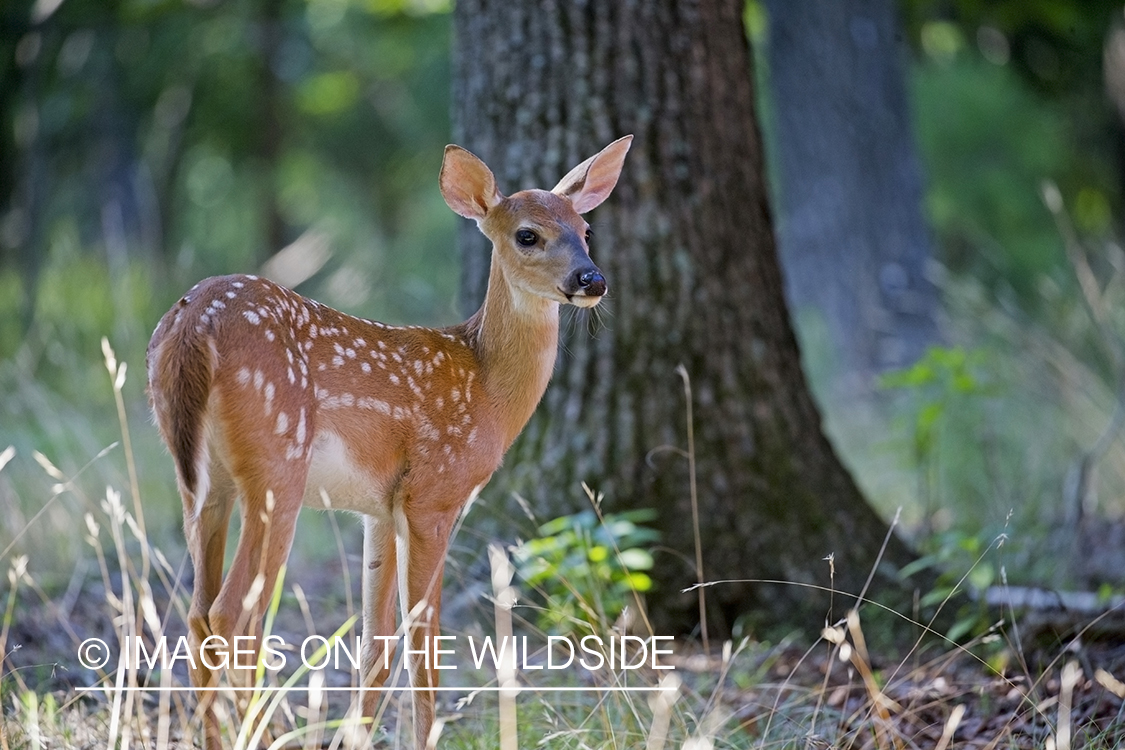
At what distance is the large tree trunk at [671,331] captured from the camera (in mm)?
4609

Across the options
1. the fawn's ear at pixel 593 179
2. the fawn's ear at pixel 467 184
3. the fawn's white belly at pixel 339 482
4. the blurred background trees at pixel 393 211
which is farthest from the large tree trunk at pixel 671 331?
the fawn's white belly at pixel 339 482

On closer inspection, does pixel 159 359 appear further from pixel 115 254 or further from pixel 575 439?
pixel 115 254

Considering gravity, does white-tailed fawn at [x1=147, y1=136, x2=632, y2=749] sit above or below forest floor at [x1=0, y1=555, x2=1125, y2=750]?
above

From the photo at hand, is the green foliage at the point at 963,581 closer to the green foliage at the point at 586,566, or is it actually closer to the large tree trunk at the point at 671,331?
the large tree trunk at the point at 671,331

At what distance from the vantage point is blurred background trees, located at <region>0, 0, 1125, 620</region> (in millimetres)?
6098

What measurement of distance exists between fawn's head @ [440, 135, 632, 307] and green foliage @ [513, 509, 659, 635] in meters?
0.79

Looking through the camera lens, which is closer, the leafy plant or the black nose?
the black nose

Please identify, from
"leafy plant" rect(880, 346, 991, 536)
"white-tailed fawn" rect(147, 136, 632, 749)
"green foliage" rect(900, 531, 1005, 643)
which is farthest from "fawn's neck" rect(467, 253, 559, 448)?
"leafy plant" rect(880, 346, 991, 536)

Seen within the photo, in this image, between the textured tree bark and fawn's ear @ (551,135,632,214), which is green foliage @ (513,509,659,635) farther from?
the textured tree bark

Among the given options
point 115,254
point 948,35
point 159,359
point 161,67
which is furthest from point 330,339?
point 948,35

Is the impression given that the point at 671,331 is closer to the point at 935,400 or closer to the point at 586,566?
the point at 586,566

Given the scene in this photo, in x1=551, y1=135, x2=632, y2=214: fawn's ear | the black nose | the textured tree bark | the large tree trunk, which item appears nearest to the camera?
the black nose

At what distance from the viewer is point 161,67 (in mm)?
14930

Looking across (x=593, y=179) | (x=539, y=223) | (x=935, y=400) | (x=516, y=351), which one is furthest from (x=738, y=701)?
(x=935, y=400)
